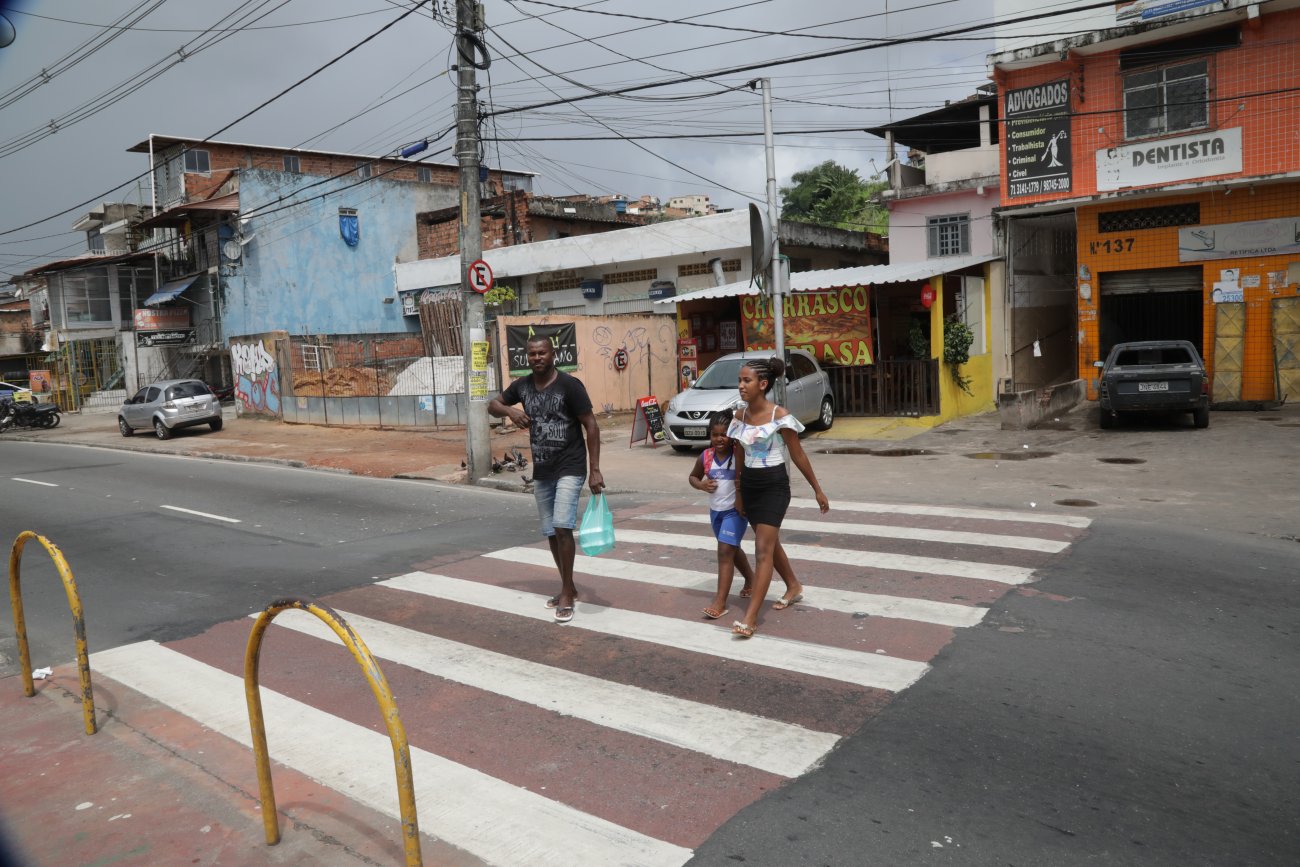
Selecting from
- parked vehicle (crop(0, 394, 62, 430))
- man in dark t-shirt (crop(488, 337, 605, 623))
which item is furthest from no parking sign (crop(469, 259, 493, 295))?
parked vehicle (crop(0, 394, 62, 430))

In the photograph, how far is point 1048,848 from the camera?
3406 mm

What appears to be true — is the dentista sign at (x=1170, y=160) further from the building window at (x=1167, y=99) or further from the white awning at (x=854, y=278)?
the white awning at (x=854, y=278)

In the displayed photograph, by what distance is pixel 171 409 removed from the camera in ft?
81.5

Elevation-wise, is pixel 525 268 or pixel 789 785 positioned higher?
pixel 525 268

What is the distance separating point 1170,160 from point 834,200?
109ft

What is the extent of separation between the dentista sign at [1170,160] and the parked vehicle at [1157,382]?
4671mm

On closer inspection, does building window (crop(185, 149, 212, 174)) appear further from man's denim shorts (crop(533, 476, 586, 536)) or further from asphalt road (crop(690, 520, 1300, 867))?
asphalt road (crop(690, 520, 1300, 867))

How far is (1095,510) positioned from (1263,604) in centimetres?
346

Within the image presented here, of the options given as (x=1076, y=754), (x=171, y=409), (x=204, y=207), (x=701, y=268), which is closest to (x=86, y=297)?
(x=204, y=207)

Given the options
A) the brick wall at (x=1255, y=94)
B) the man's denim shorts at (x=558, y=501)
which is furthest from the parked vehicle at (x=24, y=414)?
the brick wall at (x=1255, y=94)

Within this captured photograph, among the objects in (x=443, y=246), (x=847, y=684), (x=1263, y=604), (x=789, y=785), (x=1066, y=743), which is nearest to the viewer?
(x=789, y=785)

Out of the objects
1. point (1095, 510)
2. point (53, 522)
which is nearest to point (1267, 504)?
point (1095, 510)

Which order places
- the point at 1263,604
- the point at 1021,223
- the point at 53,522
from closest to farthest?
the point at 1263,604 < the point at 53,522 < the point at 1021,223

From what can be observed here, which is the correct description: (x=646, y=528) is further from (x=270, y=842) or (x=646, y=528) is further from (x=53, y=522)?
(x=53, y=522)
